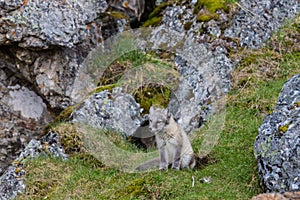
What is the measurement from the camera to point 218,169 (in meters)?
6.90

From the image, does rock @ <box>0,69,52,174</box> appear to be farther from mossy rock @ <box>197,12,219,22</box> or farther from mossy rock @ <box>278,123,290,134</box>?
mossy rock @ <box>278,123,290,134</box>

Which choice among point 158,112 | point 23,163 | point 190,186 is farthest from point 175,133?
point 23,163

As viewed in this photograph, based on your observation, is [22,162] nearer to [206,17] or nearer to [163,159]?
[163,159]

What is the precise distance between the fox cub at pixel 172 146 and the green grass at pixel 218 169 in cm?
18

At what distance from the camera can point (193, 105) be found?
944 centimetres

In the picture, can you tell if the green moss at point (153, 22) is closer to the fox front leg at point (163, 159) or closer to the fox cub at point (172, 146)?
the fox cub at point (172, 146)

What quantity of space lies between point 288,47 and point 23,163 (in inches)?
248

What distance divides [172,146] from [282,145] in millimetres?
2022

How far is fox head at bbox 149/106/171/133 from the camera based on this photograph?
6.81m

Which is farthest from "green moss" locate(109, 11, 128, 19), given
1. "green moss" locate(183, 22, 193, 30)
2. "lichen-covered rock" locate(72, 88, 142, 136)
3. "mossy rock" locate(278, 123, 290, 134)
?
"mossy rock" locate(278, 123, 290, 134)

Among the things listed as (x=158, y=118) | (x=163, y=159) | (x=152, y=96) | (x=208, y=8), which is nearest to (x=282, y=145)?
(x=158, y=118)

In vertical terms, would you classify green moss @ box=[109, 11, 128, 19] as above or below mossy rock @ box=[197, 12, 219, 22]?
below

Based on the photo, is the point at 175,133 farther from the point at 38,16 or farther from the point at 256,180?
the point at 38,16

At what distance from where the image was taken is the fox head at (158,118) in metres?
6.81
